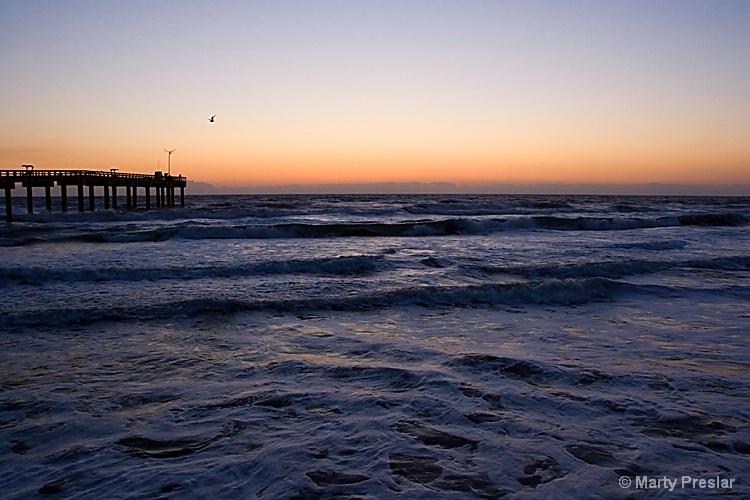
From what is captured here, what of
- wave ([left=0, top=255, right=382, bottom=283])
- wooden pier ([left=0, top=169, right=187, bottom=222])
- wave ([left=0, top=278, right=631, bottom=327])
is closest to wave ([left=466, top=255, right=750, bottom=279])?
wave ([left=0, top=278, right=631, bottom=327])

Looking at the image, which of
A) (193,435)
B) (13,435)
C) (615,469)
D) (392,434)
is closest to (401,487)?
(392,434)

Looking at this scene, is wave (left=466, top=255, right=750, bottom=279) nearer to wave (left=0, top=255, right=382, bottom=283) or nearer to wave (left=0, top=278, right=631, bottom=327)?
wave (left=0, top=278, right=631, bottom=327)

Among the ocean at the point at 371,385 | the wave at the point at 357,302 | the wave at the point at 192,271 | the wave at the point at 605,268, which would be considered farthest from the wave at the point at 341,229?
the wave at the point at 357,302

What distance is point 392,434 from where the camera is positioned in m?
4.57

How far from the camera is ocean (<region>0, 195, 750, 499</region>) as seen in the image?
387 cm

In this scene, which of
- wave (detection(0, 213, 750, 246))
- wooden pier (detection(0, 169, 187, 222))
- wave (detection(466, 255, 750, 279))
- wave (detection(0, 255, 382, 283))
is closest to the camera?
wave (detection(0, 255, 382, 283))

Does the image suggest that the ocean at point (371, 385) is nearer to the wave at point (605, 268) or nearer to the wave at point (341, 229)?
the wave at point (605, 268)

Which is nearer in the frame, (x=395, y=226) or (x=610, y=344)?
(x=610, y=344)

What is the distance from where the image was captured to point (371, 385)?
18.9 ft

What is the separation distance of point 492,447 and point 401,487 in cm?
99

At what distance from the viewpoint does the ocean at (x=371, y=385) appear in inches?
152

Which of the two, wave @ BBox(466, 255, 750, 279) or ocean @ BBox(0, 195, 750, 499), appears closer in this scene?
ocean @ BBox(0, 195, 750, 499)

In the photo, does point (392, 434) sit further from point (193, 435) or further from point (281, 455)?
point (193, 435)

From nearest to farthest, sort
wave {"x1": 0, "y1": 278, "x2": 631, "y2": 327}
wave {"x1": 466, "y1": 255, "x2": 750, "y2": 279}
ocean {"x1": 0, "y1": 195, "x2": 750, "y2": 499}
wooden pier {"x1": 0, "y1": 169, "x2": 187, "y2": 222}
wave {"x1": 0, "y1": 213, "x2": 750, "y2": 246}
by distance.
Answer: ocean {"x1": 0, "y1": 195, "x2": 750, "y2": 499}, wave {"x1": 0, "y1": 278, "x2": 631, "y2": 327}, wave {"x1": 466, "y1": 255, "x2": 750, "y2": 279}, wave {"x1": 0, "y1": 213, "x2": 750, "y2": 246}, wooden pier {"x1": 0, "y1": 169, "x2": 187, "y2": 222}
